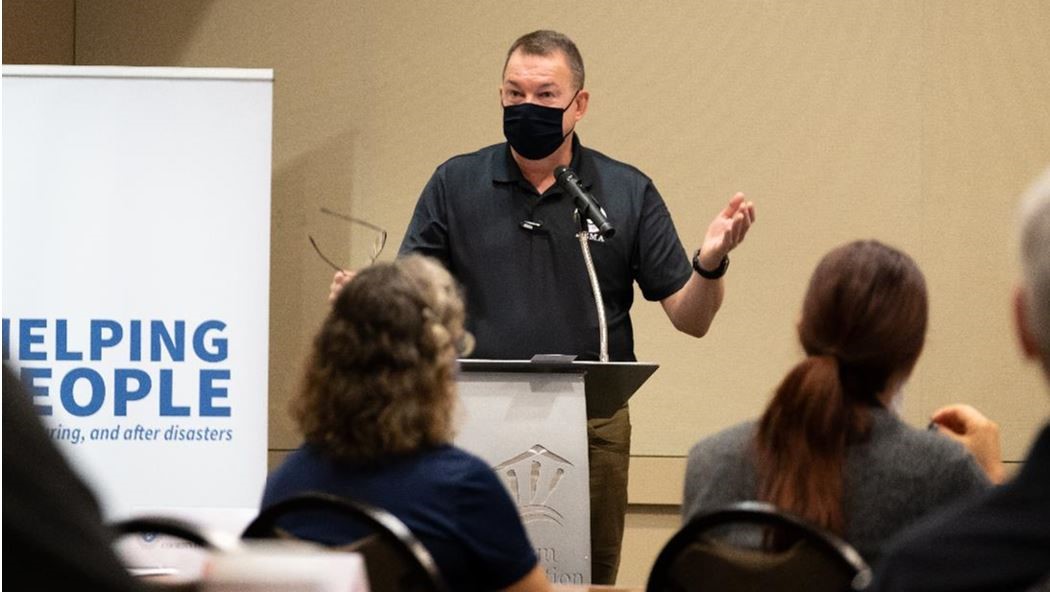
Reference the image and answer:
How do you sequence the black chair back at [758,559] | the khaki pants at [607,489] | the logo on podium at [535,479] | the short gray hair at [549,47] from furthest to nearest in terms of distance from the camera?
the short gray hair at [549,47]
the khaki pants at [607,489]
the logo on podium at [535,479]
the black chair back at [758,559]

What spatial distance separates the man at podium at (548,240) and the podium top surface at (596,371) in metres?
0.20

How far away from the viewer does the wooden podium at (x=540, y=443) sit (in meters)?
3.00

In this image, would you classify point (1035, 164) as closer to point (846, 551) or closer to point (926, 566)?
point (846, 551)

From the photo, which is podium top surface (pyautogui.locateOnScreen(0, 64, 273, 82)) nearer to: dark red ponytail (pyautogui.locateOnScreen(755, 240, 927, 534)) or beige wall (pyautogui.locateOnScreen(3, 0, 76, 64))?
beige wall (pyautogui.locateOnScreen(3, 0, 76, 64))

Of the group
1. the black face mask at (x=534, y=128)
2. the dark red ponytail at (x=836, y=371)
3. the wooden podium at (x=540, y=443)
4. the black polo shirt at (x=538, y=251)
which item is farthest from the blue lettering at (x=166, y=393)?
the dark red ponytail at (x=836, y=371)

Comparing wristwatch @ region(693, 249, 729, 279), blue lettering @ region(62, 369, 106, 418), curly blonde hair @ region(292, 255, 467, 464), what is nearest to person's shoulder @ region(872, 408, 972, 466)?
curly blonde hair @ region(292, 255, 467, 464)

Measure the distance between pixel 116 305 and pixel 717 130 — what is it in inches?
86.5

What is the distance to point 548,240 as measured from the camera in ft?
12.2

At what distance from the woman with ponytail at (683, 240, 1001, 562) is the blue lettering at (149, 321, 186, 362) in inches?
106

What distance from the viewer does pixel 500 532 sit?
6.70 ft

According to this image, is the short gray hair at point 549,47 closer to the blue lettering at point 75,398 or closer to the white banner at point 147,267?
the white banner at point 147,267

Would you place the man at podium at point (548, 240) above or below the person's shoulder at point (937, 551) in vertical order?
above

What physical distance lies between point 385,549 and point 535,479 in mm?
1281

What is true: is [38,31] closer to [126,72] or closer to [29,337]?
[126,72]
